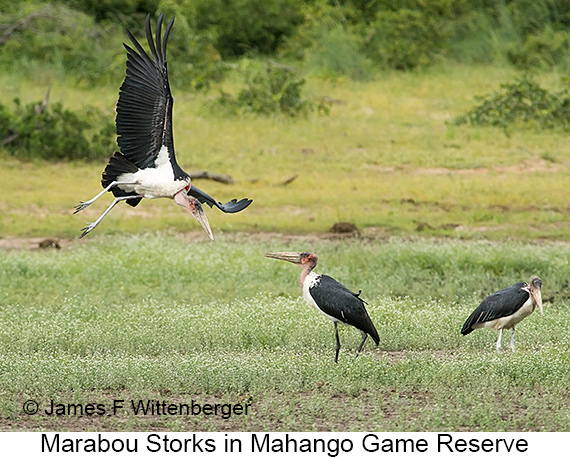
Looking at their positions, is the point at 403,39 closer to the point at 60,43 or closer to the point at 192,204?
the point at 60,43

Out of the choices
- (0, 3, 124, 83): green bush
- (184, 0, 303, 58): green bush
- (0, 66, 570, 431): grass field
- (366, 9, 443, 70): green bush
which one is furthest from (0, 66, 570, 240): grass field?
(184, 0, 303, 58): green bush

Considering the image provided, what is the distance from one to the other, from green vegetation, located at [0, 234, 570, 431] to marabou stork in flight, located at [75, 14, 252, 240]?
96 centimetres

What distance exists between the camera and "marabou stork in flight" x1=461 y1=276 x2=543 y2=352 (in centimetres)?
654

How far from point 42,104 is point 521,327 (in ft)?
28.8

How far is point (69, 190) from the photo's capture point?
41.9 feet

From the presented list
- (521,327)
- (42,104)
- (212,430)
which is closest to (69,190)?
(42,104)

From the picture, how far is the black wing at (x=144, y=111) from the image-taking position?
20.3 feet

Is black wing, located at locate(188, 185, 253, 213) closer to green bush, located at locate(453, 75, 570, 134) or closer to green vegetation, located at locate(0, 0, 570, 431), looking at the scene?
green vegetation, located at locate(0, 0, 570, 431)

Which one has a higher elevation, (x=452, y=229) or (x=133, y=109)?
(x=133, y=109)

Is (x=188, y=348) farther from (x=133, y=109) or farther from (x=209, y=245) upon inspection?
(x=209, y=245)

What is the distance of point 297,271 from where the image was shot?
31.6 feet

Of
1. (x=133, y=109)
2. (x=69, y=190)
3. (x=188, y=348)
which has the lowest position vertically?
(x=69, y=190)

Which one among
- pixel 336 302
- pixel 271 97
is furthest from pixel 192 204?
pixel 271 97

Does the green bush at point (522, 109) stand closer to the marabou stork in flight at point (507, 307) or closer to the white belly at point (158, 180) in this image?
the marabou stork in flight at point (507, 307)
